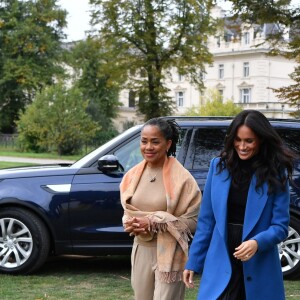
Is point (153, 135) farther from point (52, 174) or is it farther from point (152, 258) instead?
point (52, 174)

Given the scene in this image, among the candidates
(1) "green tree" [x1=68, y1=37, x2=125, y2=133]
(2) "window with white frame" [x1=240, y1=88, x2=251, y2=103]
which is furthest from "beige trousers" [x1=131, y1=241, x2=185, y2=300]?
(2) "window with white frame" [x1=240, y1=88, x2=251, y2=103]

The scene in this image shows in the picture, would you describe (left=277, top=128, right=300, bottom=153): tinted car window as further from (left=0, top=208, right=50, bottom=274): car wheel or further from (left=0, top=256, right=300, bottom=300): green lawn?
(left=0, top=208, right=50, bottom=274): car wheel

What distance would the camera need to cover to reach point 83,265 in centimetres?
833

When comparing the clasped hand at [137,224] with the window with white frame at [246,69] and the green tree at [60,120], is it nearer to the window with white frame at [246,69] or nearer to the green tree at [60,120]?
the green tree at [60,120]

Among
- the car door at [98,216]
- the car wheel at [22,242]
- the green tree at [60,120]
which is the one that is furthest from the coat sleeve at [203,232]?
the green tree at [60,120]

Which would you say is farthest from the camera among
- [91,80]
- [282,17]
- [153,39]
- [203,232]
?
[91,80]

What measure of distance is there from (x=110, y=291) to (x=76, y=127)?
34.3 meters

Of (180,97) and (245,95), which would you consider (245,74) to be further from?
(180,97)

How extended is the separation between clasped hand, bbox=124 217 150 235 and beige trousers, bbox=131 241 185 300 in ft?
0.52

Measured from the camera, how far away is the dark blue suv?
7.36m

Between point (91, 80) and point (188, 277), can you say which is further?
point (91, 80)

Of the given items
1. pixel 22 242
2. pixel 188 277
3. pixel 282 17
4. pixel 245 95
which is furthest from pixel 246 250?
pixel 245 95

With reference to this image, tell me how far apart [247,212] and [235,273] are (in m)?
0.34

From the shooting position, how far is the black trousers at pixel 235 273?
3.57 m
